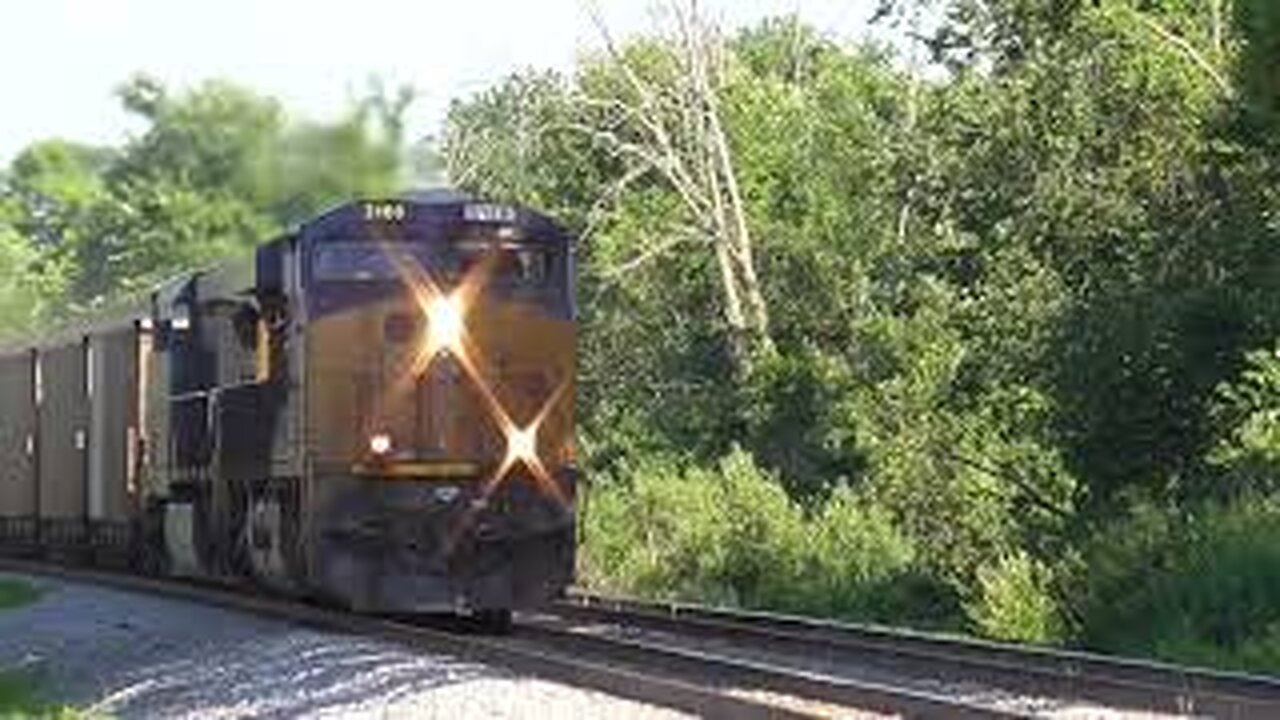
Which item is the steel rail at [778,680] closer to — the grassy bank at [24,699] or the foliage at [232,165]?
the grassy bank at [24,699]

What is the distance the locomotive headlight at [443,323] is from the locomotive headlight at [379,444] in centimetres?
94

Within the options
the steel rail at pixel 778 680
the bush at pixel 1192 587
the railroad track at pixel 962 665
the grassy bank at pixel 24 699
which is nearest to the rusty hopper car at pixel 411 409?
the steel rail at pixel 778 680

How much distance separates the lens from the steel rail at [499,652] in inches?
500

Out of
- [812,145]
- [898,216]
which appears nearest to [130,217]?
[812,145]

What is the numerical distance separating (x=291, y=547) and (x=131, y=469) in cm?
916

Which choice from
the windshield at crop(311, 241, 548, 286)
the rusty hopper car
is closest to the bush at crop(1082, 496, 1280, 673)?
the rusty hopper car

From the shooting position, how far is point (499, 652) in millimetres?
17406

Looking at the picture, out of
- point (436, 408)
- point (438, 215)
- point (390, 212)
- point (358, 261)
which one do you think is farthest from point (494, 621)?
point (390, 212)

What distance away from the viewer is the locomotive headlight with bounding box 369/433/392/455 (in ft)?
66.0

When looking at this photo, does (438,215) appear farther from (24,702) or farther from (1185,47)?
(1185,47)

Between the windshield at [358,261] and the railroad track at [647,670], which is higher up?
the windshield at [358,261]

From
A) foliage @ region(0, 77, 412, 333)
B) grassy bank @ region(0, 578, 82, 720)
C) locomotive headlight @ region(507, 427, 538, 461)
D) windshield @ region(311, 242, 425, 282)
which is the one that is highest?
foliage @ region(0, 77, 412, 333)

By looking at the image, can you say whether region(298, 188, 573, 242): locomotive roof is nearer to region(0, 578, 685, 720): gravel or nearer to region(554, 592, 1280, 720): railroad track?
region(0, 578, 685, 720): gravel

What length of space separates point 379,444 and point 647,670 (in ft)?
15.1
